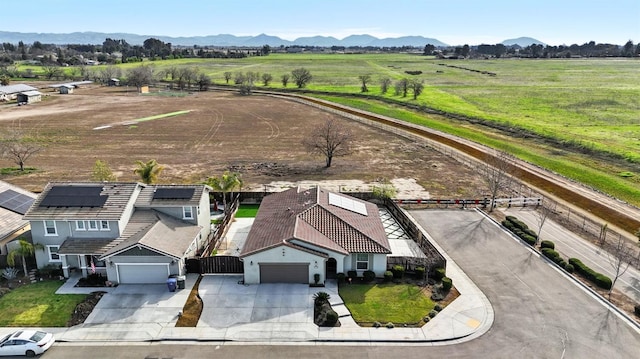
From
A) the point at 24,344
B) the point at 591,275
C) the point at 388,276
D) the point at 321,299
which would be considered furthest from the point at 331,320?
the point at 591,275

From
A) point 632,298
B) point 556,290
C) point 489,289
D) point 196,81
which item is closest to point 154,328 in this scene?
point 489,289

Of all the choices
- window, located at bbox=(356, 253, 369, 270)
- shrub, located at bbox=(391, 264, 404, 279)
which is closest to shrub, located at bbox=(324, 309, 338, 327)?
window, located at bbox=(356, 253, 369, 270)

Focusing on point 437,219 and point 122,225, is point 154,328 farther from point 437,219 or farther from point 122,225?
point 437,219

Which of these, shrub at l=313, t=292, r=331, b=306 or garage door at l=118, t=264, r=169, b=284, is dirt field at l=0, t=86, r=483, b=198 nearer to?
garage door at l=118, t=264, r=169, b=284

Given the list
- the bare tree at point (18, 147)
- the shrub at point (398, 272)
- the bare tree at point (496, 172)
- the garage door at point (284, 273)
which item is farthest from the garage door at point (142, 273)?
the bare tree at point (18, 147)

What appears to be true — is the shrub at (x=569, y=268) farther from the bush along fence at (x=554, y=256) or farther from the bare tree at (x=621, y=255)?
the bare tree at (x=621, y=255)
